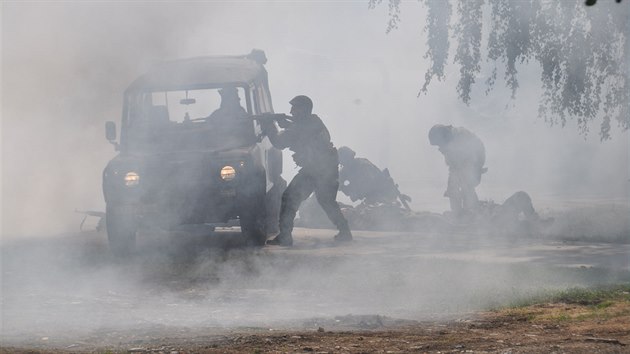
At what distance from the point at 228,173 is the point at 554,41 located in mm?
5001

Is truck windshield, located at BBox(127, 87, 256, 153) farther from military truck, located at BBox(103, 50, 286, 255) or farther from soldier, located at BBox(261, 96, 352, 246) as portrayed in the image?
soldier, located at BBox(261, 96, 352, 246)

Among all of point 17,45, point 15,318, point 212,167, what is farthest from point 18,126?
point 15,318

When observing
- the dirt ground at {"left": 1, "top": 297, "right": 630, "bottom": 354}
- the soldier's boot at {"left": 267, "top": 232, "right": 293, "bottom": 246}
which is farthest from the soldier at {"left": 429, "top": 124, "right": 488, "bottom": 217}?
the dirt ground at {"left": 1, "top": 297, "right": 630, "bottom": 354}

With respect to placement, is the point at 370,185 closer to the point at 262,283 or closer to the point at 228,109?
the point at 228,109

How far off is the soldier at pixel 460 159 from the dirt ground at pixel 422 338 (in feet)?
28.1

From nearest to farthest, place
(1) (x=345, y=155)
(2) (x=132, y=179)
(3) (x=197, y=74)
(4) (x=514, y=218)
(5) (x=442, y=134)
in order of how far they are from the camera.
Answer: (2) (x=132, y=179)
(3) (x=197, y=74)
(4) (x=514, y=218)
(5) (x=442, y=134)
(1) (x=345, y=155)

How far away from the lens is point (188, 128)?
13062mm

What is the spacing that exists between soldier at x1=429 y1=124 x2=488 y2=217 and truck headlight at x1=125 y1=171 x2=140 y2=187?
5917mm

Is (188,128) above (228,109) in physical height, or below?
below

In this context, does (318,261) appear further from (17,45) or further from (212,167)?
(17,45)

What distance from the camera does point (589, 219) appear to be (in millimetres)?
16688

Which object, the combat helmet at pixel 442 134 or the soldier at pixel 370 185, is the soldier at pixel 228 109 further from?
the soldier at pixel 370 185

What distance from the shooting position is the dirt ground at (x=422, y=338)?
618cm

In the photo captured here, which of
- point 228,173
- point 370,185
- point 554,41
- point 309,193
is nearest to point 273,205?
point 309,193
